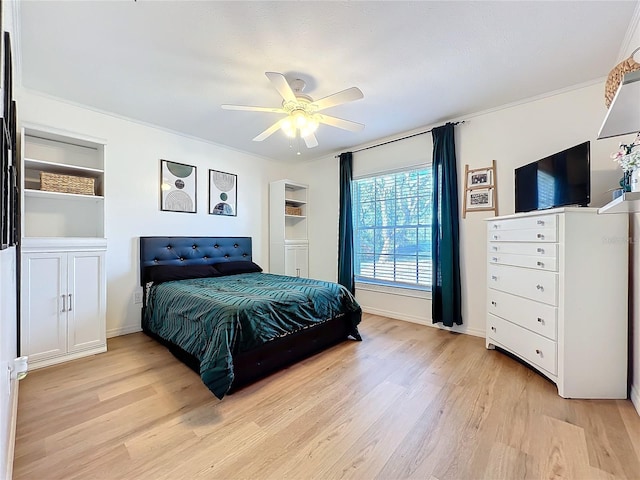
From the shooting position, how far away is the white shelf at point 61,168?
8.24 ft

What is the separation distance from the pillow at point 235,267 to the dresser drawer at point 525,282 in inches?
→ 115

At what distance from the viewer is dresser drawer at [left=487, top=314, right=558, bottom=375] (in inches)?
80.5

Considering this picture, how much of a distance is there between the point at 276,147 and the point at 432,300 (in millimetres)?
3058

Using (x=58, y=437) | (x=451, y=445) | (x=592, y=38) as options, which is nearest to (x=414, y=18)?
(x=592, y=38)

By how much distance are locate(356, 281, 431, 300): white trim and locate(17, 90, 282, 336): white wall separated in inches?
94.6

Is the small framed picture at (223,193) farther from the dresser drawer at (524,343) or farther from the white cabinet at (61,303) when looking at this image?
the dresser drawer at (524,343)

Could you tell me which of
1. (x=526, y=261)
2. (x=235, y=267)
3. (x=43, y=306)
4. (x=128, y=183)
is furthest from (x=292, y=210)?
(x=526, y=261)

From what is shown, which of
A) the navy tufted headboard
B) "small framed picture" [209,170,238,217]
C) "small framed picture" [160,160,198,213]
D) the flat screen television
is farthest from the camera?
"small framed picture" [209,170,238,217]

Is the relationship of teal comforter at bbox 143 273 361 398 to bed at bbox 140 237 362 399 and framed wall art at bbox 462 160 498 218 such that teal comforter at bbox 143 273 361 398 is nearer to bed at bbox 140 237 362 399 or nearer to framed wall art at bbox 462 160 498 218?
bed at bbox 140 237 362 399

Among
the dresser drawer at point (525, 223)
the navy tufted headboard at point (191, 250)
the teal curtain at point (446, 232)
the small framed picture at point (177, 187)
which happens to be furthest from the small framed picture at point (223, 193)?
the dresser drawer at point (525, 223)

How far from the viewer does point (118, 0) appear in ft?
5.38

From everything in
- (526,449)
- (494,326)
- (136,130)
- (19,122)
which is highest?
(136,130)

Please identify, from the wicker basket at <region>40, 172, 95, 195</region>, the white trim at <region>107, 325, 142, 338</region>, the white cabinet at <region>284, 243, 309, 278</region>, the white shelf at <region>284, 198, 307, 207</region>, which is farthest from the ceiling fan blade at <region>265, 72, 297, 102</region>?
the white trim at <region>107, 325, 142, 338</region>

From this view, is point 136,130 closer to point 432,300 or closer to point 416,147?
point 416,147
